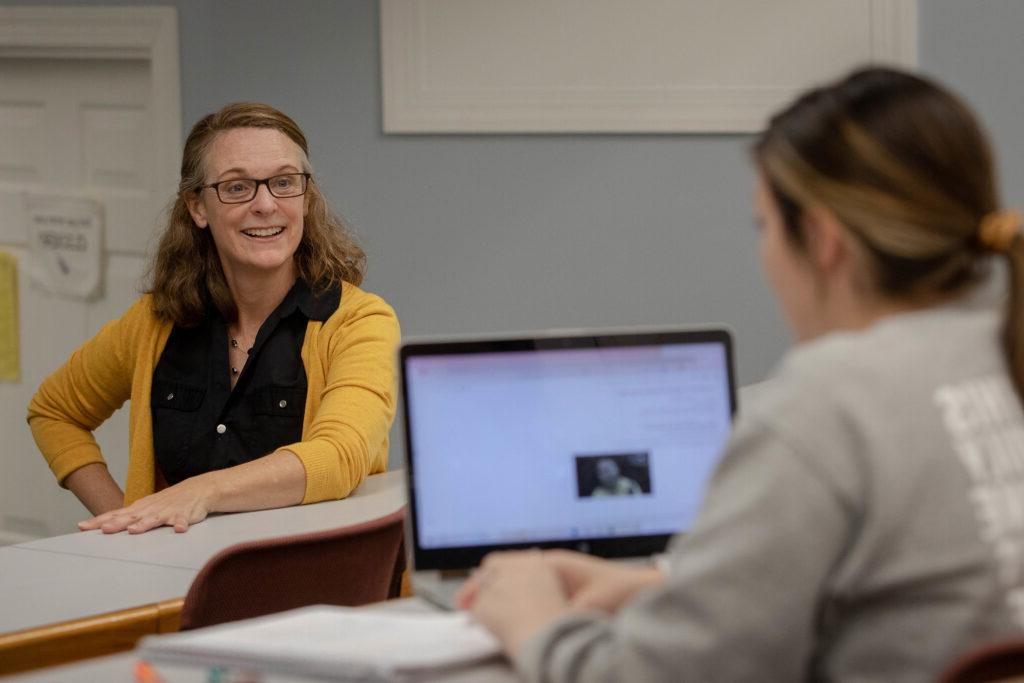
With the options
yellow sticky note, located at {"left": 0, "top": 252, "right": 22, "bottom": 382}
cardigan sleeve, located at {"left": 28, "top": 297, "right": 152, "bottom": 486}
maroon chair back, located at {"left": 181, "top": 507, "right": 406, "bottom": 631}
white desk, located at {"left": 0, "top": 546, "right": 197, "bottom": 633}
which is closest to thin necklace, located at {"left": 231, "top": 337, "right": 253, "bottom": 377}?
cardigan sleeve, located at {"left": 28, "top": 297, "right": 152, "bottom": 486}

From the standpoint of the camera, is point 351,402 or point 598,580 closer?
point 598,580

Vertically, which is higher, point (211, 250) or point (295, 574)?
point (211, 250)

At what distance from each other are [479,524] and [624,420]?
22cm

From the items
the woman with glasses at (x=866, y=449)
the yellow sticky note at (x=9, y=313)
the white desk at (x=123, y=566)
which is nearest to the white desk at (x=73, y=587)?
the white desk at (x=123, y=566)

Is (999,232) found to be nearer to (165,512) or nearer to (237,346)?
(165,512)

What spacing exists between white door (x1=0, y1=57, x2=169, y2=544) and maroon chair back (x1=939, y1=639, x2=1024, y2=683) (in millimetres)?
3801

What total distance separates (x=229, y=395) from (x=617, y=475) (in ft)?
4.47

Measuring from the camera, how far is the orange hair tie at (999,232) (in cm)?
109

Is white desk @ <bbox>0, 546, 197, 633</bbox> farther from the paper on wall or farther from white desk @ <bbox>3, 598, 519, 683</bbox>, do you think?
the paper on wall

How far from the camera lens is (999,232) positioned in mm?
1089

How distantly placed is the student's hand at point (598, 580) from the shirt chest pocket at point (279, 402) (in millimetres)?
1492

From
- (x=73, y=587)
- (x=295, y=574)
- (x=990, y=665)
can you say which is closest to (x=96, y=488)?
(x=73, y=587)

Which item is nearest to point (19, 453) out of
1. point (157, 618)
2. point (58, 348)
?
point (58, 348)

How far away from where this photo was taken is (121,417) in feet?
15.2
